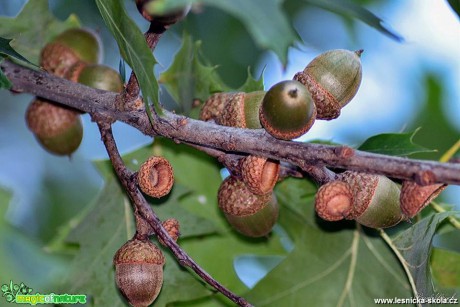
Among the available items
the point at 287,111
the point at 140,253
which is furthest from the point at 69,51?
the point at 287,111

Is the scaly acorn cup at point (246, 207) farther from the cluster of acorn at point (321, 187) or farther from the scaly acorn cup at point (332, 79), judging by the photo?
the scaly acorn cup at point (332, 79)

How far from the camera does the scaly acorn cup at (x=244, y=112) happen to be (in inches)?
68.6

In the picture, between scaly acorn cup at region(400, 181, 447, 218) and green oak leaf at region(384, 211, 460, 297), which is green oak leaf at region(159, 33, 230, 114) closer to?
green oak leaf at region(384, 211, 460, 297)

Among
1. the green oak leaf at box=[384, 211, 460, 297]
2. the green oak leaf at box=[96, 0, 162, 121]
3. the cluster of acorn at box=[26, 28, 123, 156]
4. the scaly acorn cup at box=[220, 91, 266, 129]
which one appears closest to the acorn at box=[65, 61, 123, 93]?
the cluster of acorn at box=[26, 28, 123, 156]

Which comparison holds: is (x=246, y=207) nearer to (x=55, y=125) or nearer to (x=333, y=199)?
(x=333, y=199)

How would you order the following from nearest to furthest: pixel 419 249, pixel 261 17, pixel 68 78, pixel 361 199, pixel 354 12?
pixel 261 17 → pixel 354 12 → pixel 361 199 → pixel 419 249 → pixel 68 78

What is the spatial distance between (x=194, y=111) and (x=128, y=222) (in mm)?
395

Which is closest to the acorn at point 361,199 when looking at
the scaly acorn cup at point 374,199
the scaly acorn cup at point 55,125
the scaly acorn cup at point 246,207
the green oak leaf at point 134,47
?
the scaly acorn cup at point 374,199

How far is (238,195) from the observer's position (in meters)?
1.79

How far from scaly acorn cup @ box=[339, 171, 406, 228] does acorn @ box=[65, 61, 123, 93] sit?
78cm

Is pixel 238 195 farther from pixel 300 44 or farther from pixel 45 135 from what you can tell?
pixel 45 135

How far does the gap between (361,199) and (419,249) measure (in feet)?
1.06

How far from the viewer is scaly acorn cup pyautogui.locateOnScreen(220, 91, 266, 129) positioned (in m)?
1.74

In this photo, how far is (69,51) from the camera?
86.8 inches
